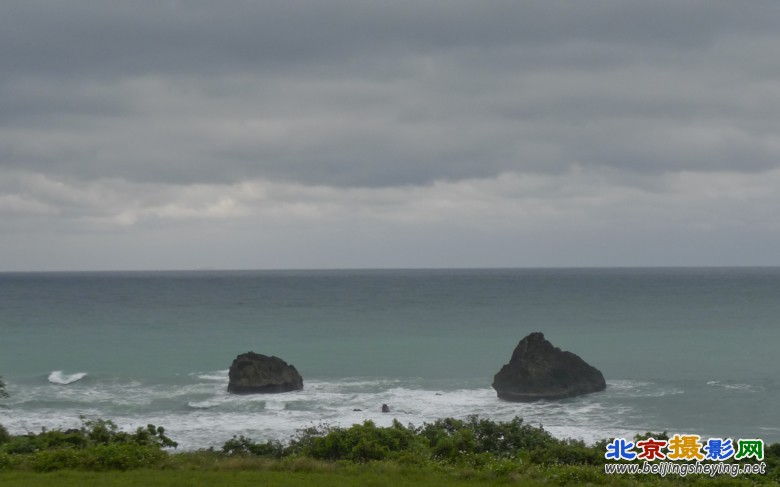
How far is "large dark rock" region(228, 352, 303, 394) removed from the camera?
46.4m

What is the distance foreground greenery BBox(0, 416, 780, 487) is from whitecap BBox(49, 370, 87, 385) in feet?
93.8

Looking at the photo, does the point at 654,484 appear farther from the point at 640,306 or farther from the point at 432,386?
the point at 640,306

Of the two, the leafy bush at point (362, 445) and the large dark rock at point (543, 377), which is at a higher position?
the leafy bush at point (362, 445)

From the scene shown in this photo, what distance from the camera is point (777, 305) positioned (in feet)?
421

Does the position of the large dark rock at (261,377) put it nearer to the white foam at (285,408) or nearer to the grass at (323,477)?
the white foam at (285,408)

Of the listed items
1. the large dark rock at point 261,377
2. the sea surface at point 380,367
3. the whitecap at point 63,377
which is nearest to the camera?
the sea surface at point 380,367

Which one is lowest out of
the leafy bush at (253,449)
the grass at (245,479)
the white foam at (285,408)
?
the white foam at (285,408)

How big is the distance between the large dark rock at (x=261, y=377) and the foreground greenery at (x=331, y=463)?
22071mm

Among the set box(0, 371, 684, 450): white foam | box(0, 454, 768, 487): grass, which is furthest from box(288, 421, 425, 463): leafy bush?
box(0, 371, 684, 450): white foam

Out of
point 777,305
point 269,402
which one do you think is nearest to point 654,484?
point 269,402

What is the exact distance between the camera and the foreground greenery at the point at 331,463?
739 inches

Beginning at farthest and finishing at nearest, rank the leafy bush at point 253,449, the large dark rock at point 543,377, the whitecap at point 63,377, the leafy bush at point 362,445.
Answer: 1. the whitecap at point 63,377
2. the large dark rock at point 543,377
3. the leafy bush at point 253,449
4. the leafy bush at point 362,445

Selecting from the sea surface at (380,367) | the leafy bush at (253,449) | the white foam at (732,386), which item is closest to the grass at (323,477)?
the leafy bush at (253,449)

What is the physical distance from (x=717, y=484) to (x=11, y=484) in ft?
56.7
